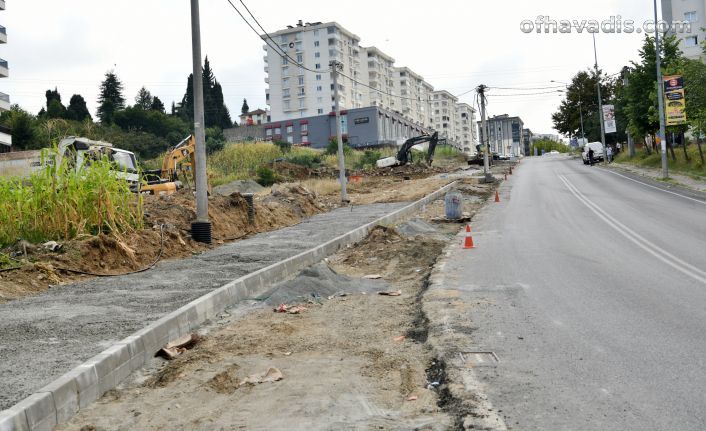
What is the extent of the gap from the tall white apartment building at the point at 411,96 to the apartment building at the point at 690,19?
71426 mm

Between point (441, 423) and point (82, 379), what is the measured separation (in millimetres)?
2742

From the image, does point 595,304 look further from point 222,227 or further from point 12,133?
point 12,133

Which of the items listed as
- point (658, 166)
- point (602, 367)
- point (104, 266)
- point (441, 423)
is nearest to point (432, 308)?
point (602, 367)

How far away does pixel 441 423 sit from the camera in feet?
14.8

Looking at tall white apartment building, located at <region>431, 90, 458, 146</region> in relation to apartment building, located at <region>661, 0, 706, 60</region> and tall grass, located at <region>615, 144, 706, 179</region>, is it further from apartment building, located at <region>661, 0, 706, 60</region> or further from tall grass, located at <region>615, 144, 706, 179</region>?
tall grass, located at <region>615, 144, 706, 179</region>

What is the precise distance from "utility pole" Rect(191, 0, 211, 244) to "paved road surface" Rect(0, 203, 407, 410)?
94 centimetres

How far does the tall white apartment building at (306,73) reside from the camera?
380 ft

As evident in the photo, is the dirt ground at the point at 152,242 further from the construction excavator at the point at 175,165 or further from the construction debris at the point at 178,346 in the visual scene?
the construction excavator at the point at 175,165

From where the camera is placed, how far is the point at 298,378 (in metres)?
5.69

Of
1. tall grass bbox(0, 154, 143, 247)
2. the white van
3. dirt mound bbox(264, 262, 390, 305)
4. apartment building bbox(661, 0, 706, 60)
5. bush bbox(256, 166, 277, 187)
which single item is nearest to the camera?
dirt mound bbox(264, 262, 390, 305)

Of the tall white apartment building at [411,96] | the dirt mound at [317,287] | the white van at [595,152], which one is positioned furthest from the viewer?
the tall white apartment building at [411,96]

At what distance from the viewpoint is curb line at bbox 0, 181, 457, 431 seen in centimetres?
446

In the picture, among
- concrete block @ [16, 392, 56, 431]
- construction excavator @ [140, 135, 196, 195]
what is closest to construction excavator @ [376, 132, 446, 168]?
construction excavator @ [140, 135, 196, 195]

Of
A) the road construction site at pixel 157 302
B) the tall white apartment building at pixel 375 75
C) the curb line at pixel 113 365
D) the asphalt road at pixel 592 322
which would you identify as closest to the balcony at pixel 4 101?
the road construction site at pixel 157 302
